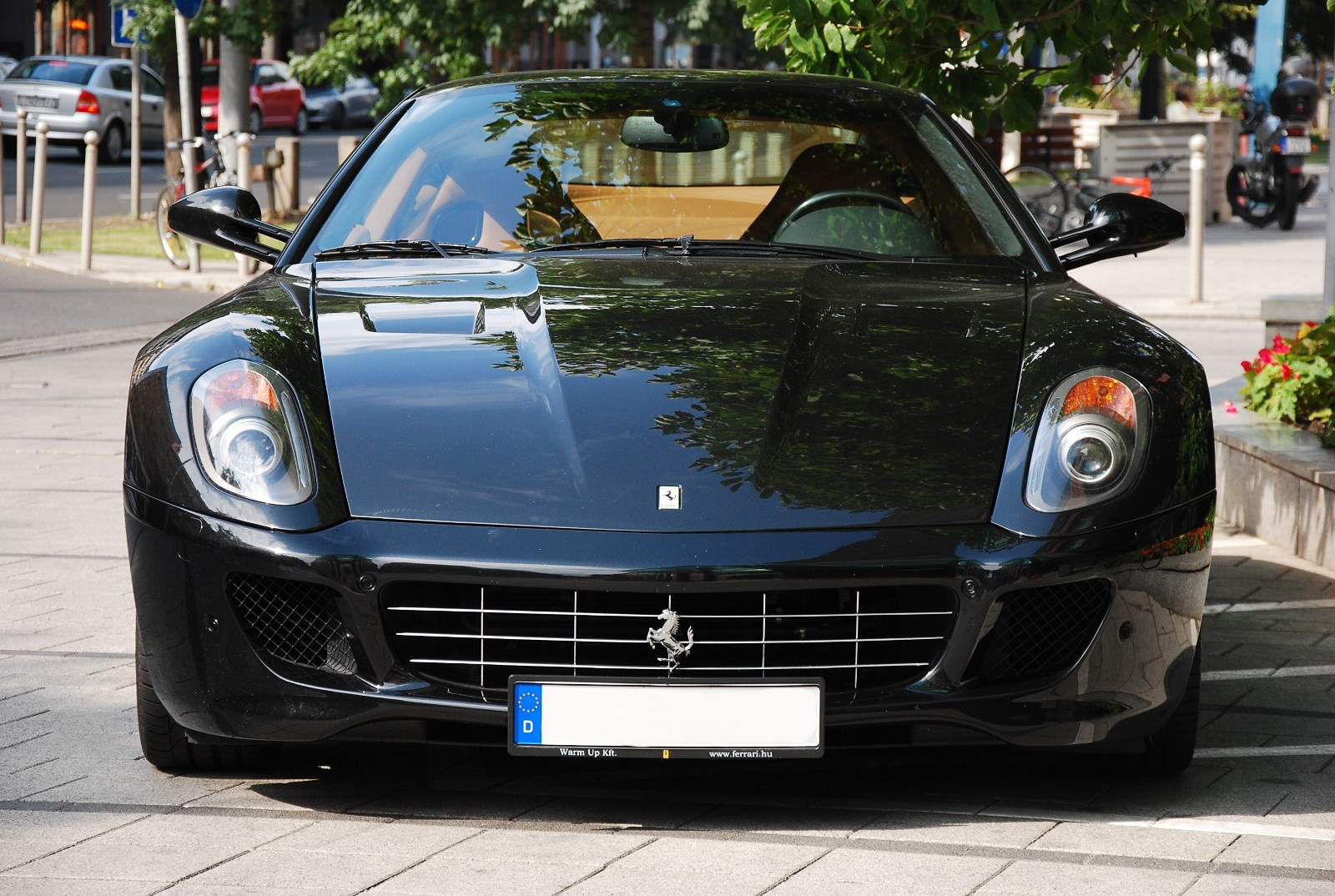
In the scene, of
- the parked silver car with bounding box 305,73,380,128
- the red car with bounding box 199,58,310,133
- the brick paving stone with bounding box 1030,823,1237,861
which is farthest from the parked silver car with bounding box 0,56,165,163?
the brick paving stone with bounding box 1030,823,1237,861

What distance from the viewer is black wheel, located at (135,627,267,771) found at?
11.6ft

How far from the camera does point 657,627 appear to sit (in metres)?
3.04

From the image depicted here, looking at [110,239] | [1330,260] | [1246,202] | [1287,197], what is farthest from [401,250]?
[1246,202]

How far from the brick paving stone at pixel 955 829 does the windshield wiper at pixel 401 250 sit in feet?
5.23

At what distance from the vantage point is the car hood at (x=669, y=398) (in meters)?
3.11

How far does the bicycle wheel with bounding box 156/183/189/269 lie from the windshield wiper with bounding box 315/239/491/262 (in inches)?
497

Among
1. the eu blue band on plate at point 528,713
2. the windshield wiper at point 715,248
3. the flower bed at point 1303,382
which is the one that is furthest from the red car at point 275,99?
the eu blue band on plate at point 528,713

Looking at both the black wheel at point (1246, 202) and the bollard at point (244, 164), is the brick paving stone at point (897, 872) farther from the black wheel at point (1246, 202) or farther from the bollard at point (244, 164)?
the black wheel at point (1246, 202)

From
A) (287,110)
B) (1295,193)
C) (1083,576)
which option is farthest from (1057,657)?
(287,110)

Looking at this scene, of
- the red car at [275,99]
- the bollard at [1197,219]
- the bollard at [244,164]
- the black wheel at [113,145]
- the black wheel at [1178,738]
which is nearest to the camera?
the black wheel at [1178,738]

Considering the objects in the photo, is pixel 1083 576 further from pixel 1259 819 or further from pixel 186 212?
pixel 186 212

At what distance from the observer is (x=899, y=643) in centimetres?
311

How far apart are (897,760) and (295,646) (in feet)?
3.47

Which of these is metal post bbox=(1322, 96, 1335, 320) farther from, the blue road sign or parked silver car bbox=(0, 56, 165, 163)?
parked silver car bbox=(0, 56, 165, 163)
